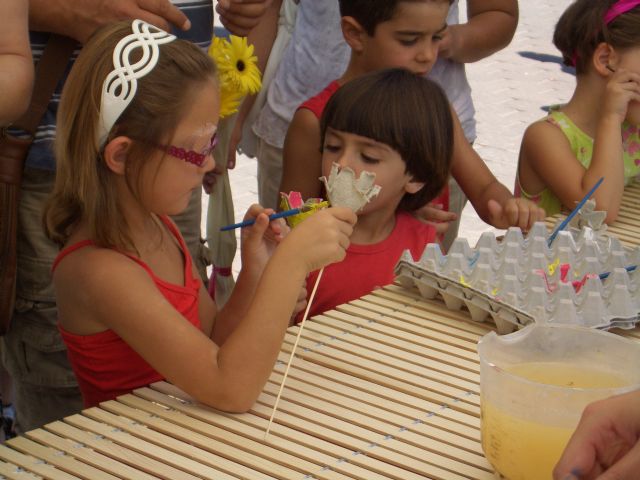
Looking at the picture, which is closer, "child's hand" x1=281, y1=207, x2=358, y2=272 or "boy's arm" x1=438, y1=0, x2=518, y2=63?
"child's hand" x1=281, y1=207, x2=358, y2=272

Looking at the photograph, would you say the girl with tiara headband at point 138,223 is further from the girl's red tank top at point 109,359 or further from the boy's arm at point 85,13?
the boy's arm at point 85,13

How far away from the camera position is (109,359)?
6.44 feet

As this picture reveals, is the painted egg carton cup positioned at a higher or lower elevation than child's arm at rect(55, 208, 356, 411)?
lower

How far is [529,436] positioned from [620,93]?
1779mm

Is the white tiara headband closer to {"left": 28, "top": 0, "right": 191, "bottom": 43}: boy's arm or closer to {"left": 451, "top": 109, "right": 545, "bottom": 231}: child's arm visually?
{"left": 28, "top": 0, "right": 191, "bottom": 43}: boy's arm

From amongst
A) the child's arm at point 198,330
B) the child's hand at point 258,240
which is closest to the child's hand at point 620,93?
the child's hand at point 258,240

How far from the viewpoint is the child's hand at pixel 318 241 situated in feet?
5.98

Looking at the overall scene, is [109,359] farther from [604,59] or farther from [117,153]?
[604,59]

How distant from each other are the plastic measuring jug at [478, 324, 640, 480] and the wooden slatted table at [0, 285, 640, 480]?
0.34 feet

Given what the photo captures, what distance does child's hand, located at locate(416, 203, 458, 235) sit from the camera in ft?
8.93

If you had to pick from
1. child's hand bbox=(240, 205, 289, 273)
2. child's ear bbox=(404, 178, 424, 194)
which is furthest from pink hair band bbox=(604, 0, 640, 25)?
child's hand bbox=(240, 205, 289, 273)

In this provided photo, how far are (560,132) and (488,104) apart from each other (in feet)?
14.9

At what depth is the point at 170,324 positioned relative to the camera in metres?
1.78

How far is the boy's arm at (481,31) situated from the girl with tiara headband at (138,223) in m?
1.35
